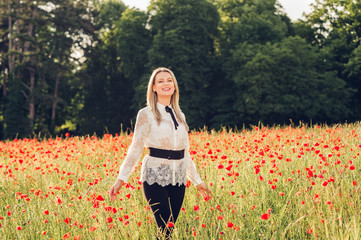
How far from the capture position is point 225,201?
4.38 m

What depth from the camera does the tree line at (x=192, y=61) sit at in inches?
1060

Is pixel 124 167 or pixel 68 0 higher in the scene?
pixel 68 0

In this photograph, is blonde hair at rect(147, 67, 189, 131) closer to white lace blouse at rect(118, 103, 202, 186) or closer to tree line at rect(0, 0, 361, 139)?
white lace blouse at rect(118, 103, 202, 186)

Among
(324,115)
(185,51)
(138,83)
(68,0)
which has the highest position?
(68,0)

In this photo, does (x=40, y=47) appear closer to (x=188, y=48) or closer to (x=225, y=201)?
(x=188, y=48)

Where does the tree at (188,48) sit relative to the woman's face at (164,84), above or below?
→ above

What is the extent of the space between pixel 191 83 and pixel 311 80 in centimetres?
854

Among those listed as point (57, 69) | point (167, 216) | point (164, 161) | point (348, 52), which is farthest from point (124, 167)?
point (348, 52)

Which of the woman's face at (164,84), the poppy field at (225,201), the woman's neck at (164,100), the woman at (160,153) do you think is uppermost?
the woman's face at (164,84)

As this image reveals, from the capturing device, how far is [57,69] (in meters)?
30.7

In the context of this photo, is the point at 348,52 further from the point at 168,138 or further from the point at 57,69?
the point at 168,138

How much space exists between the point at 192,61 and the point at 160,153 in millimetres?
24894

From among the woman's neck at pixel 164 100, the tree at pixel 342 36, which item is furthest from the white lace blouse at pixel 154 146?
the tree at pixel 342 36

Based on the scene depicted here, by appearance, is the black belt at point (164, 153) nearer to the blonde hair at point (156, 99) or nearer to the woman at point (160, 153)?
the woman at point (160, 153)
